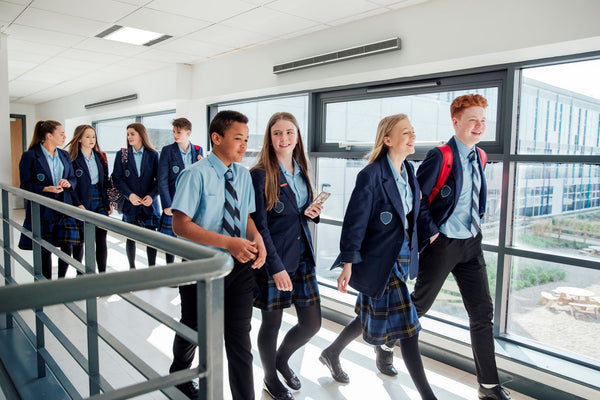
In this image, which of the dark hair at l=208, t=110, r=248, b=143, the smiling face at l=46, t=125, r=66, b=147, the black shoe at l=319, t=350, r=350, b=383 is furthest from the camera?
the smiling face at l=46, t=125, r=66, b=147

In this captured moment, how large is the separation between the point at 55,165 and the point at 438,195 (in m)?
3.44

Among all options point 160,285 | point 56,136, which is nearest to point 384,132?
point 160,285

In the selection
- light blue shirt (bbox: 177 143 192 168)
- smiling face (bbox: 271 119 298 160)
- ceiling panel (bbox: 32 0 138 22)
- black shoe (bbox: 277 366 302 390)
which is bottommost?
black shoe (bbox: 277 366 302 390)

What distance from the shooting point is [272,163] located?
2.52 meters

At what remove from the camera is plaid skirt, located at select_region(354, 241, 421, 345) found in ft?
8.02

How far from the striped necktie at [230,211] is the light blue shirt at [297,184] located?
467 millimetres

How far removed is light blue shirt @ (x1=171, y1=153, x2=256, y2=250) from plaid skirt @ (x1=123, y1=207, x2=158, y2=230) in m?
3.05

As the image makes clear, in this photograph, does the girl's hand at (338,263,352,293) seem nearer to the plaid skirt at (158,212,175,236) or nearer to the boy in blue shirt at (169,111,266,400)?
the boy in blue shirt at (169,111,266,400)

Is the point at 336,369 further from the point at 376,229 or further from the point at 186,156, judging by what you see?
the point at 186,156

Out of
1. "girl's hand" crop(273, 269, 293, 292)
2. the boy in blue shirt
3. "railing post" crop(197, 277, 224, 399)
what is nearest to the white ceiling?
the boy in blue shirt

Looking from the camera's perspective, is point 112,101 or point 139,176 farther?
point 112,101

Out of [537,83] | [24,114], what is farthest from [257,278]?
[24,114]

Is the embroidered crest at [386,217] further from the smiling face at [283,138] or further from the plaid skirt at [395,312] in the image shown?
the smiling face at [283,138]

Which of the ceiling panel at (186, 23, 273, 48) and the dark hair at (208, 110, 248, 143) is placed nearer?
the dark hair at (208, 110, 248, 143)
